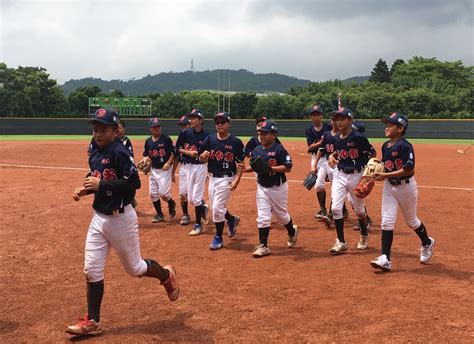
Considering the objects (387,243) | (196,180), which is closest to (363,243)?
(387,243)

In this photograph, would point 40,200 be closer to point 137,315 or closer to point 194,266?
point 194,266

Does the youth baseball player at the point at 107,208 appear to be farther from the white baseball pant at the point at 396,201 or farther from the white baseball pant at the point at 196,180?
the white baseball pant at the point at 196,180

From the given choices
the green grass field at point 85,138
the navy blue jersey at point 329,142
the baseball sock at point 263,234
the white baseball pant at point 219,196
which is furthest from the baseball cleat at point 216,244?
the green grass field at point 85,138

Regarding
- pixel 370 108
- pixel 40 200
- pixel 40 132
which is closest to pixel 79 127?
pixel 40 132

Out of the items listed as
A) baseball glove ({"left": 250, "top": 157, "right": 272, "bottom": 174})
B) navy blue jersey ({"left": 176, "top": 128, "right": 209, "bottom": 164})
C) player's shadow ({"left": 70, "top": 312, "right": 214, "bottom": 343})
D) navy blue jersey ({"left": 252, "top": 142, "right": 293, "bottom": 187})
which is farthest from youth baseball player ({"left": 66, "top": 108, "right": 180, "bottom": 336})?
navy blue jersey ({"left": 176, "top": 128, "right": 209, "bottom": 164})

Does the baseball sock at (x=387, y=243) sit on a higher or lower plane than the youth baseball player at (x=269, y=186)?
lower

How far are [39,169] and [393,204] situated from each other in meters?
14.9

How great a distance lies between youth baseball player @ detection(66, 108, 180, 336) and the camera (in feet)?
14.1

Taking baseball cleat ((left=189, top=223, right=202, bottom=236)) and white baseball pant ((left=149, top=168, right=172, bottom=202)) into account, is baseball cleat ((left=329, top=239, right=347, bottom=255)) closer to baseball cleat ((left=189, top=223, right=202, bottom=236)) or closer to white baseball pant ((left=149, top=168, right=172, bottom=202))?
baseball cleat ((left=189, top=223, right=202, bottom=236))

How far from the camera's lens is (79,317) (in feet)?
15.3

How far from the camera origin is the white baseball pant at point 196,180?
27.7 ft

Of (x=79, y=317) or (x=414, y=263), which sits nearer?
(x=79, y=317)

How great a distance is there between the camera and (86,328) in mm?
4176

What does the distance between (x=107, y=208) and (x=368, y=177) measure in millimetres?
3518
